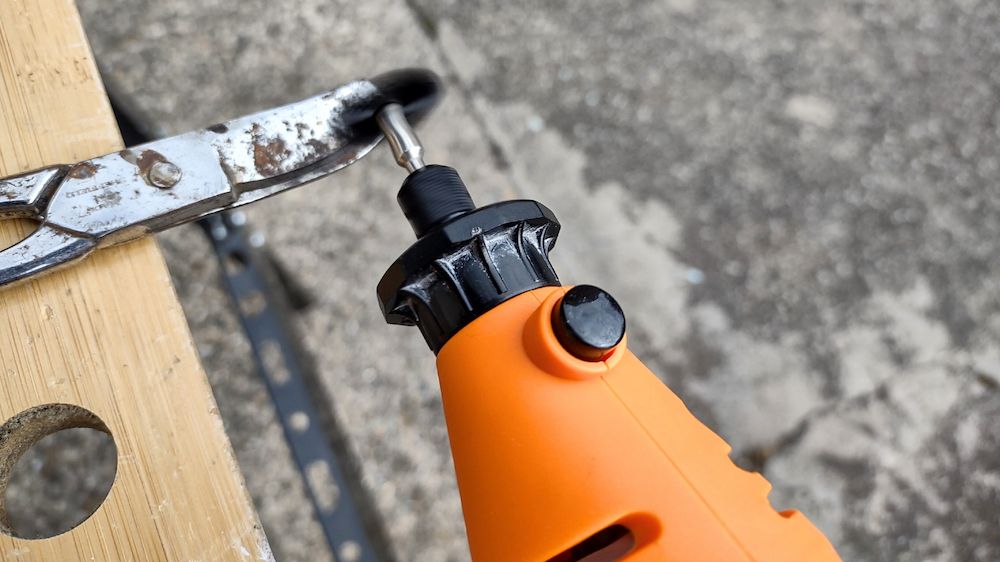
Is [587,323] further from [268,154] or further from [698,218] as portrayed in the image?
[698,218]

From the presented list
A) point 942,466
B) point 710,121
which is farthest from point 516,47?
point 942,466

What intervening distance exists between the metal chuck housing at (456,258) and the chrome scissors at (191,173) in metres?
0.07

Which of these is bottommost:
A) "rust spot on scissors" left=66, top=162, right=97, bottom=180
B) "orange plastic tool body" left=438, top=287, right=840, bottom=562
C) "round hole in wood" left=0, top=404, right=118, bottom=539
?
"orange plastic tool body" left=438, top=287, right=840, bottom=562

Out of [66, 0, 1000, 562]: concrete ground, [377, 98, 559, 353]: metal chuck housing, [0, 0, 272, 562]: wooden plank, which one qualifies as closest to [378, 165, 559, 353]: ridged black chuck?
[377, 98, 559, 353]: metal chuck housing

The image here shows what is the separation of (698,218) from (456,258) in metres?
0.75

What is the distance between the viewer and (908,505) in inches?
38.1

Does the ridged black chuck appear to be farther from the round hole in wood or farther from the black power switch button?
the round hole in wood

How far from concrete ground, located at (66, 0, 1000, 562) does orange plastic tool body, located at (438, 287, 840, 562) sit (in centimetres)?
55

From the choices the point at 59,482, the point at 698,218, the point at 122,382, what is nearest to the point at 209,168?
the point at 122,382

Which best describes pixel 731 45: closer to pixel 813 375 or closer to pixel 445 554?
pixel 813 375

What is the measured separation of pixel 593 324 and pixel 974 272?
980 mm

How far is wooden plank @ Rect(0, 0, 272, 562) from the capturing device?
1.28 feet

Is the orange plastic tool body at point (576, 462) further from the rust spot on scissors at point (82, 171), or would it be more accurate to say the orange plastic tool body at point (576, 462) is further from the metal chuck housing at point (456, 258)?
the rust spot on scissors at point (82, 171)

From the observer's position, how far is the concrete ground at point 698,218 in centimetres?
94
